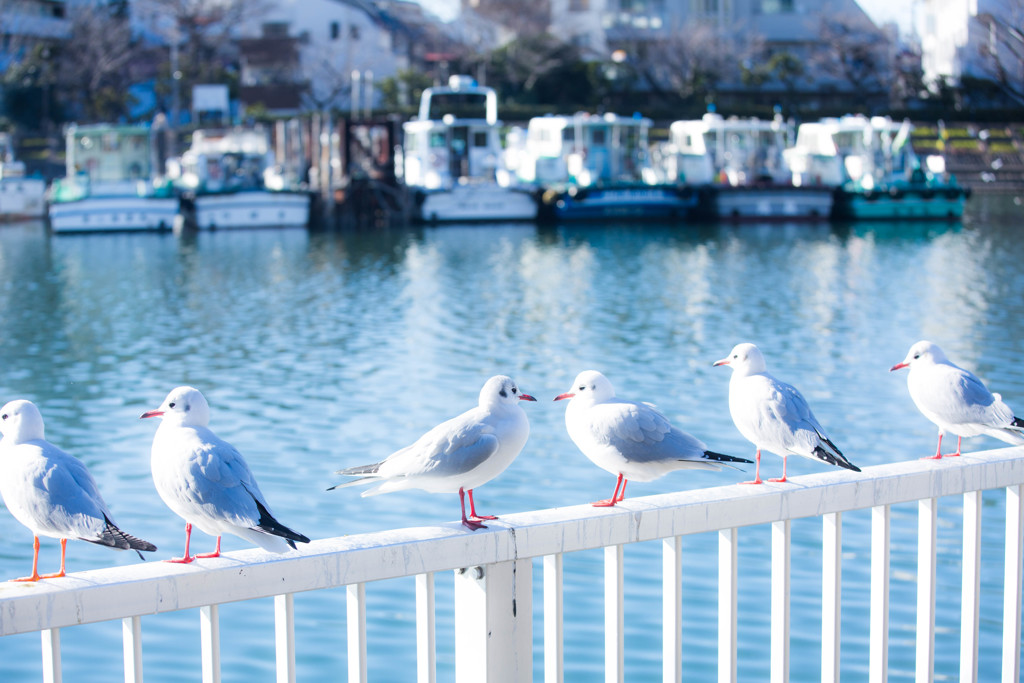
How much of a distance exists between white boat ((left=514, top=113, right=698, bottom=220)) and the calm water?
116 inches

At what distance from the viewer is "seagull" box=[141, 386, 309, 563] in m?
2.50

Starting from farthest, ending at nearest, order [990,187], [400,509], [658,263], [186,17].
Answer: [186,17] → [990,187] → [658,263] → [400,509]

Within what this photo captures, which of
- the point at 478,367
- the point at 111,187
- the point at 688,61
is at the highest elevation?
the point at 688,61

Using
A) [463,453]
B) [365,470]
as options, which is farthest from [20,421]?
[463,453]

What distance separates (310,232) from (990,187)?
87.7ft

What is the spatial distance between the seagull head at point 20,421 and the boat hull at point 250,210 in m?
29.8

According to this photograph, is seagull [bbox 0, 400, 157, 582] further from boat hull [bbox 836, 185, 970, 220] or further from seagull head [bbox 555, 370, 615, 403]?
boat hull [bbox 836, 185, 970, 220]

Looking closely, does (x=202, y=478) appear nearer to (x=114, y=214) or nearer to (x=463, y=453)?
(x=463, y=453)

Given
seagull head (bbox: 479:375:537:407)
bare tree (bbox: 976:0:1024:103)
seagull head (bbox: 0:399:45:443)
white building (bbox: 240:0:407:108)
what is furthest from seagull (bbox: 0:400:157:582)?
white building (bbox: 240:0:407:108)

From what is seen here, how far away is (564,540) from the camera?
8.05 feet

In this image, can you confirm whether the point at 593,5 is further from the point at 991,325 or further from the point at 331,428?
the point at 331,428

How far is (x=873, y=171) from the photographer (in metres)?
35.1

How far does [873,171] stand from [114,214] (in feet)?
67.9

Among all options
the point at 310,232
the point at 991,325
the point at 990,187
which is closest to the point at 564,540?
the point at 991,325
